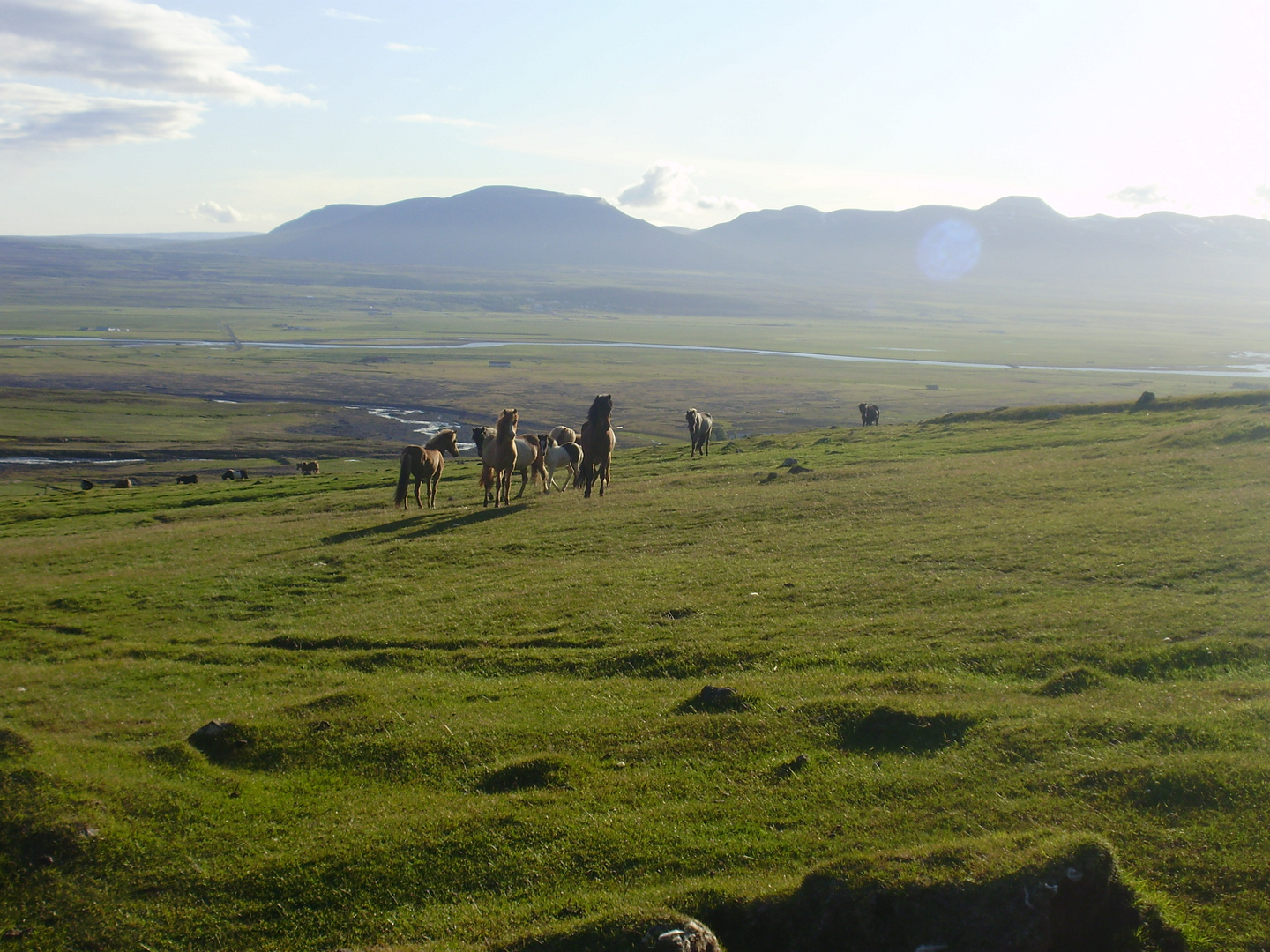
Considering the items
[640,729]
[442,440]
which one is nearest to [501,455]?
[442,440]

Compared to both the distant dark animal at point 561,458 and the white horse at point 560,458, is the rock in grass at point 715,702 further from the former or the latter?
the distant dark animal at point 561,458

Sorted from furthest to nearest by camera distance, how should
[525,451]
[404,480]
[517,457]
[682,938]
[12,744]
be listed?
1. [525,451]
2. [517,457]
3. [404,480]
4. [12,744]
5. [682,938]

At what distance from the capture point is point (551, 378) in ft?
444

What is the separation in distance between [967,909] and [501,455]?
2085 centimetres

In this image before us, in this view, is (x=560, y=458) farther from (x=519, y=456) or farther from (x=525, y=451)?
(x=519, y=456)

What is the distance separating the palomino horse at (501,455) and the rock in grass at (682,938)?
1941cm

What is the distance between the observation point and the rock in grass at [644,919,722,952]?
241 inches

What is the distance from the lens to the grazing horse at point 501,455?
82.6 ft

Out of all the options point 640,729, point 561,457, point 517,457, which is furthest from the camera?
point 561,457

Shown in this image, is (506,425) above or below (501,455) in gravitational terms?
above

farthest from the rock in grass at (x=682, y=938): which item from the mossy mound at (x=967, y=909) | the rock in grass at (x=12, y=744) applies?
the rock in grass at (x=12, y=744)

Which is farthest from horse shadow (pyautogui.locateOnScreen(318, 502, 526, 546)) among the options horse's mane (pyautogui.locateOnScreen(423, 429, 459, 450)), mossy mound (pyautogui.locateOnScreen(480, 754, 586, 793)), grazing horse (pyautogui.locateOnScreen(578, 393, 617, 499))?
mossy mound (pyautogui.locateOnScreen(480, 754, 586, 793))

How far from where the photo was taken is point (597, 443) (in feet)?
88.7

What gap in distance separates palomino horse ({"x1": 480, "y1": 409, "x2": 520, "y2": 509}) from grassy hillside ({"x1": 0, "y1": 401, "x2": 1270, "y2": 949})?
16.2ft
